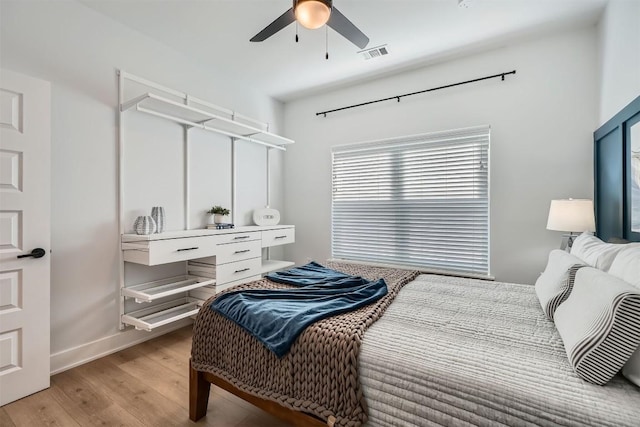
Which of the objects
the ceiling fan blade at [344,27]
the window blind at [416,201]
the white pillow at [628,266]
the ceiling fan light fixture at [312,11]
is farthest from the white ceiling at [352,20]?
the white pillow at [628,266]

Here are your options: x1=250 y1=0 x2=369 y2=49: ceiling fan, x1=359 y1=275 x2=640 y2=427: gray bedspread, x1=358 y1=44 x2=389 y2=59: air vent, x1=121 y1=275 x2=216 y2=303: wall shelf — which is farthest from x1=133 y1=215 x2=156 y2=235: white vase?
x1=358 y1=44 x2=389 y2=59: air vent

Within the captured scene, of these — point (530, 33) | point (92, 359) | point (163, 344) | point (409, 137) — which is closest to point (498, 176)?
point (409, 137)

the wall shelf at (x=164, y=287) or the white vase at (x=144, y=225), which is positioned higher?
the white vase at (x=144, y=225)

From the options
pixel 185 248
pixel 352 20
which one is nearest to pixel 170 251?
pixel 185 248

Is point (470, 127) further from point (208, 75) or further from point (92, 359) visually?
point (92, 359)

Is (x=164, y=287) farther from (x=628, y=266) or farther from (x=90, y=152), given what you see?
(x=628, y=266)

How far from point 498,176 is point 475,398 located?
2626 mm

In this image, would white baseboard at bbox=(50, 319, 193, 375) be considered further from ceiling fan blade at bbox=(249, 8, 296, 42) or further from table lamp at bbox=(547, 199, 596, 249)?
table lamp at bbox=(547, 199, 596, 249)

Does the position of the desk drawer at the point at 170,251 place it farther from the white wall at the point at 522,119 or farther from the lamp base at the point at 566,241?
the lamp base at the point at 566,241

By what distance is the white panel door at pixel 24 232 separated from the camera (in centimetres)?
191

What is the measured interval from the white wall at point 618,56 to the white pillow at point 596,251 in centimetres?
97

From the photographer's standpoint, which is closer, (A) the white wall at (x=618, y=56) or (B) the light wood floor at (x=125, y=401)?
(B) the light wood floor at (x=125, y=401)

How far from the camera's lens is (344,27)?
209 centimetres

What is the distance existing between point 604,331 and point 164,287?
10.1 ft
